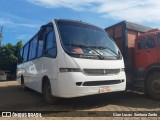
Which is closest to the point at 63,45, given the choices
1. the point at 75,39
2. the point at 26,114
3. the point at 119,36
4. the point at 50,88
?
the point at 75,39

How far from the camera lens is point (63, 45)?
685 centimetres

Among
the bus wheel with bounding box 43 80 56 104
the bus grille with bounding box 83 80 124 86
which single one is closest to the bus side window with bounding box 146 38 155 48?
the bus grille with bounding box 83 80 124 86

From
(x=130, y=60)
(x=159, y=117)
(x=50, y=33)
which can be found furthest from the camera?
(x=130, y=60)

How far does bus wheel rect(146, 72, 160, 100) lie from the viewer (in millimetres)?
8117

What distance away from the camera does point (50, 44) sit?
7.68 metres

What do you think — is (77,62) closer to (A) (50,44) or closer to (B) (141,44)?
(A) (50,44)

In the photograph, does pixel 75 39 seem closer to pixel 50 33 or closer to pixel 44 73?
pixel 50 33

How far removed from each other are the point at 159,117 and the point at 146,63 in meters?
3.36

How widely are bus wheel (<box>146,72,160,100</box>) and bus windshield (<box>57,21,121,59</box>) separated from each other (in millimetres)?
1622

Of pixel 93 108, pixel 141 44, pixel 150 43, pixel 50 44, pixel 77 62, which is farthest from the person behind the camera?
pixel 141 44

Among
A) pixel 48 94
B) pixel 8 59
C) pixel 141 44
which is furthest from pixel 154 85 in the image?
pixel 8 59

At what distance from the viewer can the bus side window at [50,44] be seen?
23.9ft

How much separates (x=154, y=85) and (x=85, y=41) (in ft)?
9.77

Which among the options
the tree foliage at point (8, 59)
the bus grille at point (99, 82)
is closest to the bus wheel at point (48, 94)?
the bus grille at point (99, 82)
